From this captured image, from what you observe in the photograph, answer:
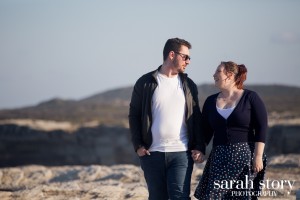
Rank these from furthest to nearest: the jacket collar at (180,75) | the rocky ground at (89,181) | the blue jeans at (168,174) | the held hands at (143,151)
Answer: the rocky ground at (89,181) → the jacket collar at (180,75) → the held hands at (143,151) → the blue jeans at (168,174)

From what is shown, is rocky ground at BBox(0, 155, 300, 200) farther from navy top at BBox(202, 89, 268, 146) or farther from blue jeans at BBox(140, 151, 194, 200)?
navy top at BBox(202, 89, 268, 146)

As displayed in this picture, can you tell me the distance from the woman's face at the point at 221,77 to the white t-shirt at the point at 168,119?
387 millimetres

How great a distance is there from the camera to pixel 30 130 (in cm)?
3872

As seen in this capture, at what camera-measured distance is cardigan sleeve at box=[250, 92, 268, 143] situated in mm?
6125

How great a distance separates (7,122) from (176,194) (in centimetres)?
3615

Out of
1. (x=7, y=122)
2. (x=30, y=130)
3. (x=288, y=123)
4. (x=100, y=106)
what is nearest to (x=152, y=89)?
(x=288, y=123)

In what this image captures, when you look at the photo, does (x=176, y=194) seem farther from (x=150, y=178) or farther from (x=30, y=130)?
(x=30, y=130)

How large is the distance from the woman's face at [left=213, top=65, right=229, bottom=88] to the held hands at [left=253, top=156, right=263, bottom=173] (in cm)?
79

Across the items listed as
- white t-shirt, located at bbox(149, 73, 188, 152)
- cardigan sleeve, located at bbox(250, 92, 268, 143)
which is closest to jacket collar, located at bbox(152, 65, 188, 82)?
white t-shirt, located at bbox(149, 73, 188, 152)

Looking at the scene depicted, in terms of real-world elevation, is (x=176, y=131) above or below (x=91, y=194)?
above

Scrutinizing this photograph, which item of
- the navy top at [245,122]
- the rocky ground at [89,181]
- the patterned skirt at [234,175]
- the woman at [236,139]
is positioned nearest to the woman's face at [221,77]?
the woman at [236,139]

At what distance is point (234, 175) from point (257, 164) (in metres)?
0.25

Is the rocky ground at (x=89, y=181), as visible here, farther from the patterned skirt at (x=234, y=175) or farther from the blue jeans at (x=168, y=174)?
the patterned skirt at (x=234, y=175)

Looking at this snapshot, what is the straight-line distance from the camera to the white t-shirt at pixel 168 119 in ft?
20.6
